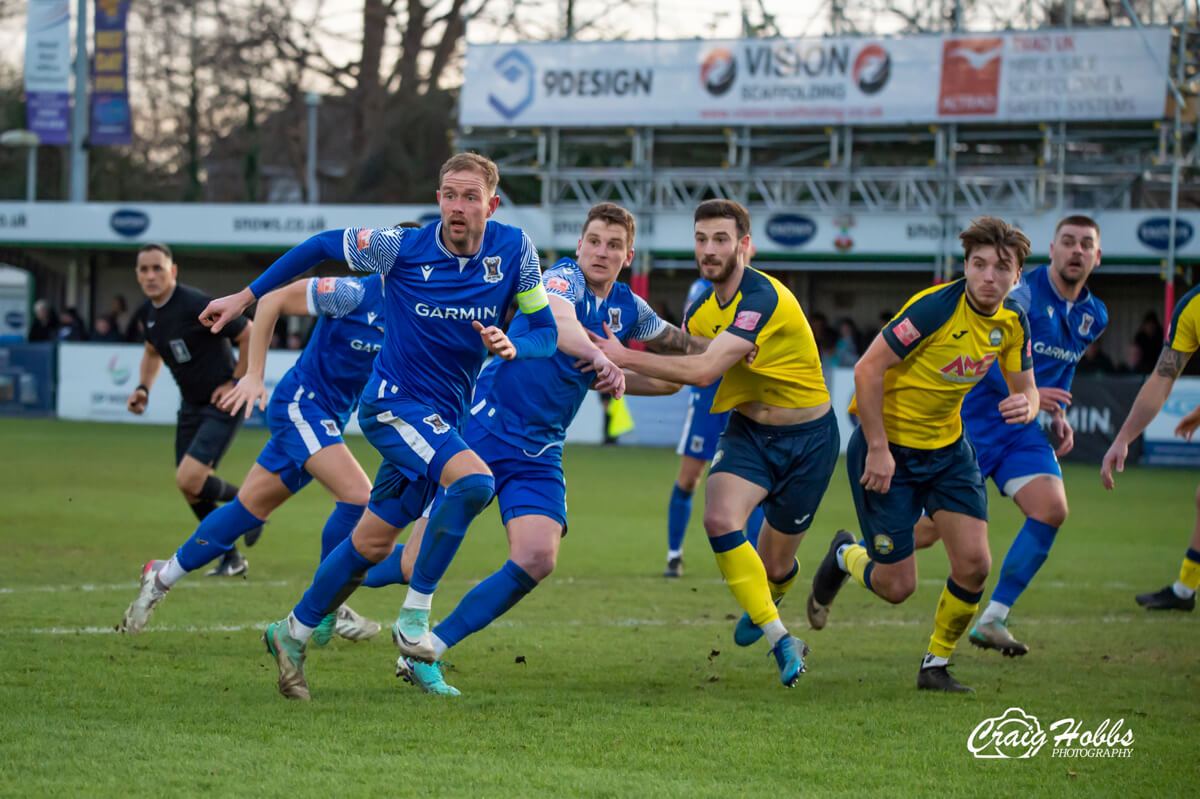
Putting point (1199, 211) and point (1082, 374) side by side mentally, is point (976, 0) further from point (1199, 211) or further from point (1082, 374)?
point (1082, 374)

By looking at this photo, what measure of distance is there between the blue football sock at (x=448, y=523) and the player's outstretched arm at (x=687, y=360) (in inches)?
33.3

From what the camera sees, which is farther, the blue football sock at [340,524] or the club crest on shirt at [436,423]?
the blue football sock at [340,524]

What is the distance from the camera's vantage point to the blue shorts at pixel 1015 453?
7.45 metres

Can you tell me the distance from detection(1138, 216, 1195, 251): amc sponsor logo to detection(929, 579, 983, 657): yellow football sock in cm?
2120

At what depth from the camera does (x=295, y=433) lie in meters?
7.28

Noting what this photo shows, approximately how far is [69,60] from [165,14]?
21.8ft

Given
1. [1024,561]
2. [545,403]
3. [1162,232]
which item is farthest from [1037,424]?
[1162,232]

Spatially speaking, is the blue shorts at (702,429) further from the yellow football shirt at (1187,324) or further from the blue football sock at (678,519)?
the yellow football shirt at (1187,324)

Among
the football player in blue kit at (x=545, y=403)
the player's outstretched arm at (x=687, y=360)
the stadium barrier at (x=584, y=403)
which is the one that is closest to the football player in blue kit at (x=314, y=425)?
the football player in blue kit at (x=545, y=403)

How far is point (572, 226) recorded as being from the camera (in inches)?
1123

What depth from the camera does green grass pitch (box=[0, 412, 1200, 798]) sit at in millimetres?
4617

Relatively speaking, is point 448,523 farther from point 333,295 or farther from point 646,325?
point 333,295

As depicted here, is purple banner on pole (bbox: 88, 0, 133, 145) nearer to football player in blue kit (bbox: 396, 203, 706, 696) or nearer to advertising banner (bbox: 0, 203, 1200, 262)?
advertising banner (bbox: 0, 203, 1200, 262)

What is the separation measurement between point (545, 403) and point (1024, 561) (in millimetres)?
2930
